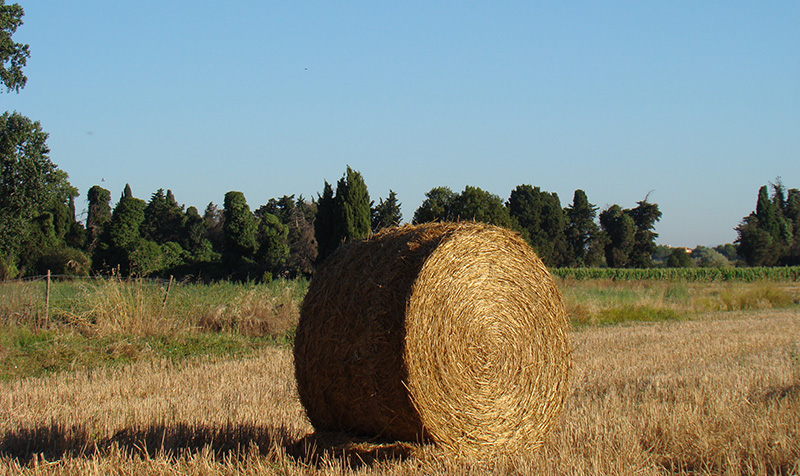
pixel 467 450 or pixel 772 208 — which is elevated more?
pixel 772 208

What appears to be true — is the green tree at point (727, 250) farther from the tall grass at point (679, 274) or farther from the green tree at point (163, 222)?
the green tree at point (163, 222)

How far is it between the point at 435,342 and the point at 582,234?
66408 mm

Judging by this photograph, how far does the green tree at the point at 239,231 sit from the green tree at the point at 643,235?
41.7m

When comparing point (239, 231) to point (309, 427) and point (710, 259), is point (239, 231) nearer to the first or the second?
point (309, 427)

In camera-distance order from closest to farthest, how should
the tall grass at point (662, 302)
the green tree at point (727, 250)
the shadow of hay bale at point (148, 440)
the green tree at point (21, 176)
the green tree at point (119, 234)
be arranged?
the shadow of hay bale at point (148, 440), the tall grass at point (662, 302), the green tree at point (21, 176), the green tree at point (119, 234), the green tree at point (727, 250)

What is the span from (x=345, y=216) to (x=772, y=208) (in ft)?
217

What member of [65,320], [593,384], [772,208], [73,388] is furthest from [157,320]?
[772,208]

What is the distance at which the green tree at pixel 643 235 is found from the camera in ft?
231

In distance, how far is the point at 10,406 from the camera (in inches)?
267

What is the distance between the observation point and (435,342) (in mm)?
4781

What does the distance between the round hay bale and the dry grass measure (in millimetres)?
263

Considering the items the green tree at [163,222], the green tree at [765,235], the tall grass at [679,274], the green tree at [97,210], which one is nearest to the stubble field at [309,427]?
the tall grass at [679,274]

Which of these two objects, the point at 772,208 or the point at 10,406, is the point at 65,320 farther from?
the point at 772,208

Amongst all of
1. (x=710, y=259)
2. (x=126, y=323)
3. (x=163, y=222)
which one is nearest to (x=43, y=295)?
(x=126, y=323)
